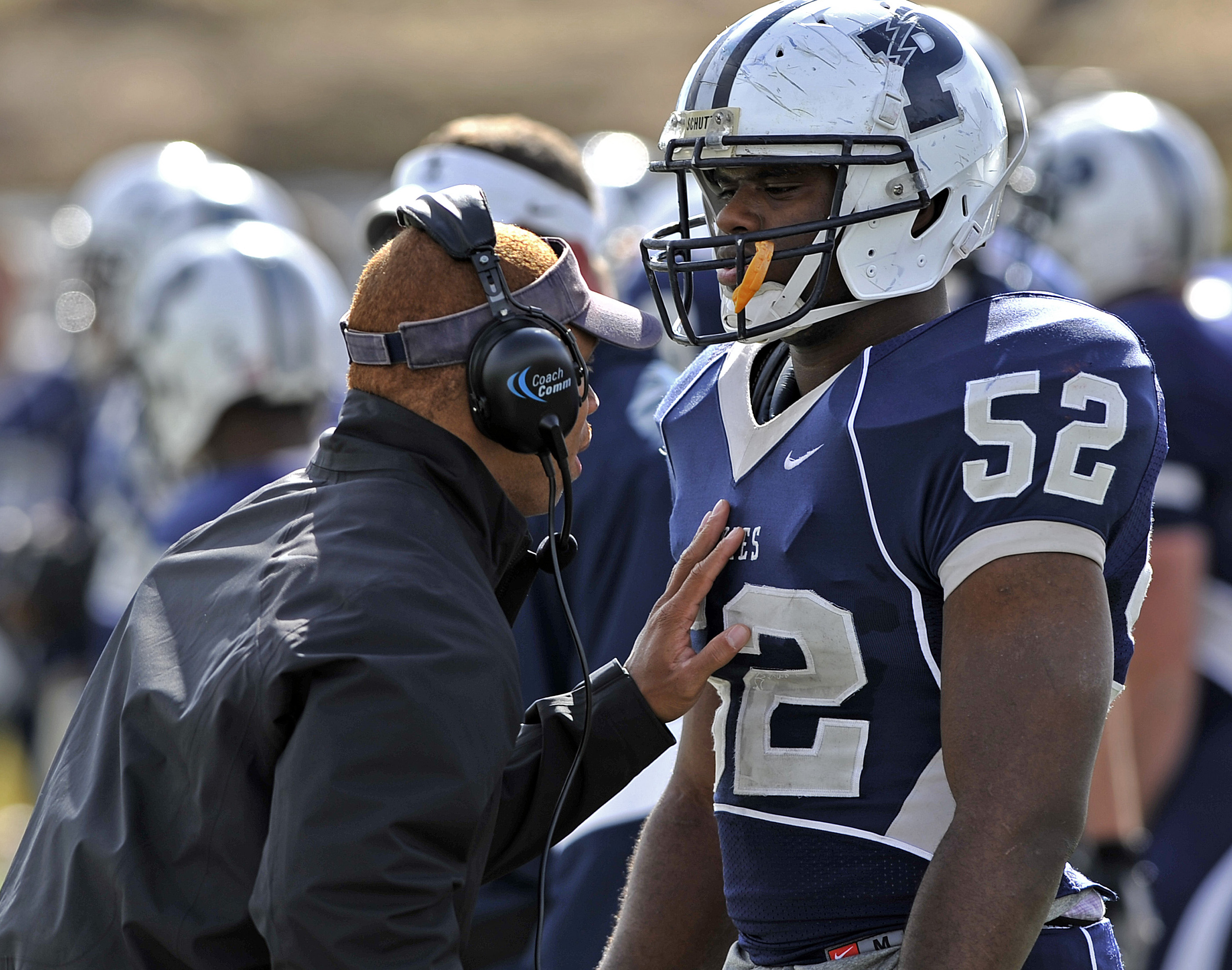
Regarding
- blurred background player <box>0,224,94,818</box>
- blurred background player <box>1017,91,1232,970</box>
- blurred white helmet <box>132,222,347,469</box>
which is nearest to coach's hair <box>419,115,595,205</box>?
blurred white helmet <box>132,222,347,469</box>

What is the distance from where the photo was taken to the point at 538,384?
1.89 metres

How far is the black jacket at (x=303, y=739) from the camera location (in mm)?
1575

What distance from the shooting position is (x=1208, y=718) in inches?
167

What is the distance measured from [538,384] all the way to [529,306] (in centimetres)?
12

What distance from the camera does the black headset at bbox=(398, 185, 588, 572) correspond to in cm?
187

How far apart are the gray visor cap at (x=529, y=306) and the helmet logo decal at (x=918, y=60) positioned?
456 mm

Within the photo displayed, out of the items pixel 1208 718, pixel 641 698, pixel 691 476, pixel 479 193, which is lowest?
pixel 1208 718

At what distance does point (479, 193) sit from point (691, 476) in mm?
462

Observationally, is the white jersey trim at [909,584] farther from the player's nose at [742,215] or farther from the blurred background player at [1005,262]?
the blurred background player at [1005,262]

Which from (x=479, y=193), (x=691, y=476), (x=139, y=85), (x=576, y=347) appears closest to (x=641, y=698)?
(x=691, y=476)

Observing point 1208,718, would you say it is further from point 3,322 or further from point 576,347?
point 3,322

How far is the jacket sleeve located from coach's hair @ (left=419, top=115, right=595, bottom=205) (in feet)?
6.20

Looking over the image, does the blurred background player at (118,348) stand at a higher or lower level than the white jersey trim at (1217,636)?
higher

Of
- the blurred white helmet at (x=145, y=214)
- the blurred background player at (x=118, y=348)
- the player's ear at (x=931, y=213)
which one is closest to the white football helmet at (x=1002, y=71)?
the player's ear at (x=931, y=213)
